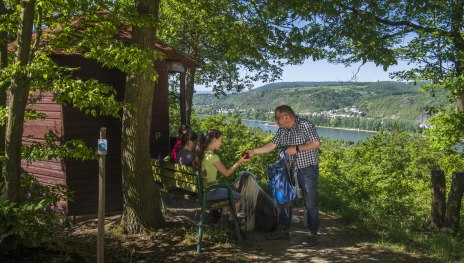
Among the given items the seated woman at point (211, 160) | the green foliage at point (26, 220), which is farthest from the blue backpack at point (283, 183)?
the green foliage at point (26, 220)

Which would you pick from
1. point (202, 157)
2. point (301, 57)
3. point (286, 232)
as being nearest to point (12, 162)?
point (202, 157)

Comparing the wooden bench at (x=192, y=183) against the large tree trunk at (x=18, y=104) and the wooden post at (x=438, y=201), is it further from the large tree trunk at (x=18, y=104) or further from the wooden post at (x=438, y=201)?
the wooden post at (x=438, y=201)

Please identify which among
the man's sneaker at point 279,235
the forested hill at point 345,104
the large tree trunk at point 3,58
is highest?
the forested hill at point 345,104

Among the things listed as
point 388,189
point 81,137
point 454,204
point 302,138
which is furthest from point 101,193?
point 388,189

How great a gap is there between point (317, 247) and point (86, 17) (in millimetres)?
4235

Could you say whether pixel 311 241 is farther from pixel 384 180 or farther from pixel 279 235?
pixel 384 180

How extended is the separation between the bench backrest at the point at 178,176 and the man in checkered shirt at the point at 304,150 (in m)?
0.82

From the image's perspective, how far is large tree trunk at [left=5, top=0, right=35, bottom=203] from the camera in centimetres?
408

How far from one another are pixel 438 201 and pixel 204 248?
16.0 ft

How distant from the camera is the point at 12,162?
4332 millimetres

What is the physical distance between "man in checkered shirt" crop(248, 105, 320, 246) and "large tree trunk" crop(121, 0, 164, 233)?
1.59 m

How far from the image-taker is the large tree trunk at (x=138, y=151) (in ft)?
18.6

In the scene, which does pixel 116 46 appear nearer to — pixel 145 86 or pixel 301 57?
pixel 145 86

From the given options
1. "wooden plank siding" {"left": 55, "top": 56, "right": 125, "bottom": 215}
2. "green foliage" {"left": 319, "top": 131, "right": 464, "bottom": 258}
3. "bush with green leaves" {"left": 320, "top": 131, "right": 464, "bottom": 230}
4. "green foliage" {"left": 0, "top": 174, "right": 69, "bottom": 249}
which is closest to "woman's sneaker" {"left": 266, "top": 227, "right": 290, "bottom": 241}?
"green foliage" {"left": 319, "top": 131, "right": 464, "bottom": 258}
